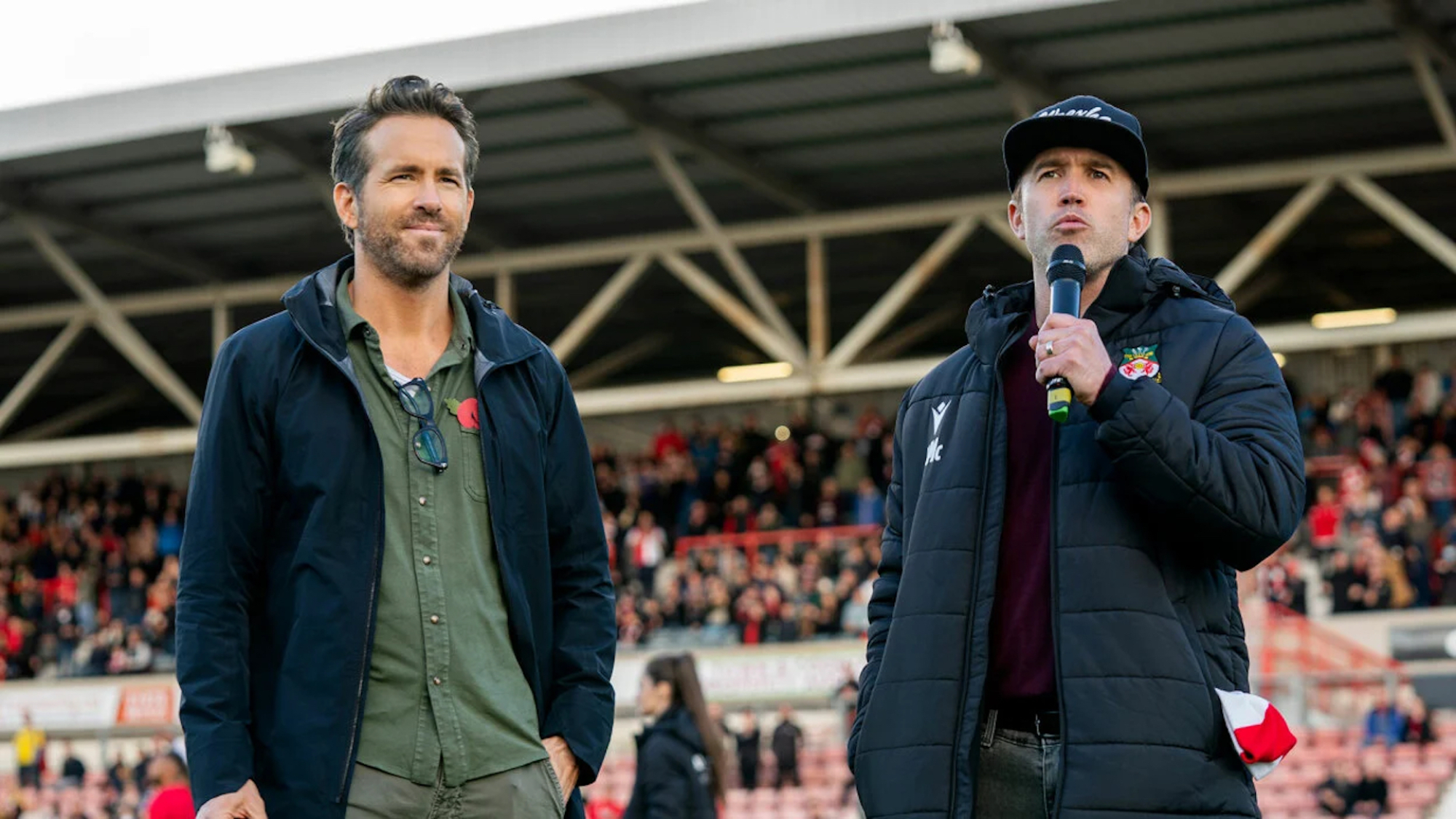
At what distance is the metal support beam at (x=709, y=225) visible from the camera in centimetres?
1856

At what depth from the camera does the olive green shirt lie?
325 centimetres

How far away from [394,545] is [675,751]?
12.8 ft

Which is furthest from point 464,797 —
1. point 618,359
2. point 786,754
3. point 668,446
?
point 618,359

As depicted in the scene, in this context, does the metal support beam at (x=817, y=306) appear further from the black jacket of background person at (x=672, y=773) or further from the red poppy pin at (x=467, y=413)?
the red poppy pin at (x=467, y=413)

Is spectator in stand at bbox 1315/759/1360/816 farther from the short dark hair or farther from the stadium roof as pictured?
the short dark hair

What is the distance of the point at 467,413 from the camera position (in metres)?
3.47

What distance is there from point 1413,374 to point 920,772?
20.4 m

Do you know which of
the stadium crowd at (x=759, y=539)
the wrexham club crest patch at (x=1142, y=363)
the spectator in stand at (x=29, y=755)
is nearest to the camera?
the wrexham club crest patch at (x=1142, y=363)

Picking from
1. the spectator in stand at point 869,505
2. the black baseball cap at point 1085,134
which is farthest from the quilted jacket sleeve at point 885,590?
the spectator in stand at point 869,505

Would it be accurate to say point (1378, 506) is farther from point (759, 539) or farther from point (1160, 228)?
point (759, 539)

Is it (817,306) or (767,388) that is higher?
(817,306)

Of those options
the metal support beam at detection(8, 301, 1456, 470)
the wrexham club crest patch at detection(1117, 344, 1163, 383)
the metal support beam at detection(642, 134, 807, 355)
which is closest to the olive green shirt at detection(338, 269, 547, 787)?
the wrexham club crest patch at detection(1117, 344, 1163, 383)

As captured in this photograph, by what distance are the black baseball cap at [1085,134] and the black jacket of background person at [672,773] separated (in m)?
3.99

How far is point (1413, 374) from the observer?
2220cm
